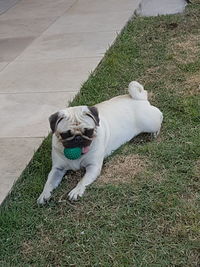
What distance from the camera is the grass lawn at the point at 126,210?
3.31 meters

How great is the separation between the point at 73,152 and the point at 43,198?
0.41 m

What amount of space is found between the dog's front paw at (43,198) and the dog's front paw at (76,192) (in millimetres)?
164

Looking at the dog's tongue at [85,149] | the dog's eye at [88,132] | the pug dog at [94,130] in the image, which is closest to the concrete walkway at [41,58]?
the pug dog at [94,130]

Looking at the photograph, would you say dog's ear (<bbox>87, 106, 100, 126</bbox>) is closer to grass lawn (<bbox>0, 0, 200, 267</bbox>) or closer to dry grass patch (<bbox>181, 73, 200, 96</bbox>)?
grass lawn (<bbox>0, 0, 200, 267</bbox>)

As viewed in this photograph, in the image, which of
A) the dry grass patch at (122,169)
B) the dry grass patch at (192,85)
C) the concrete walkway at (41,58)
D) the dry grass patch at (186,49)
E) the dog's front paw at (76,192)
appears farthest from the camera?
the dry grass patch at (186,49)

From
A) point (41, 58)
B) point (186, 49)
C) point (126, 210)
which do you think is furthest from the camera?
point (41, 58)

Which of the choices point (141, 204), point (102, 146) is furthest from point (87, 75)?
point (141, 204)

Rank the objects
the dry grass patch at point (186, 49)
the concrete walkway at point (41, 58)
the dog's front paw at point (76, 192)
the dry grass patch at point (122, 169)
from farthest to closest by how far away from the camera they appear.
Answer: the dry grass patch at point (186, 49) < the concrete walkway at point (41, 58) < the dry grass patch at point (122, 169) < the dog's front paw at point (76, 192)

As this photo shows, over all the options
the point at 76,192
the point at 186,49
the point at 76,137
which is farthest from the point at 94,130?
the point at 186,49

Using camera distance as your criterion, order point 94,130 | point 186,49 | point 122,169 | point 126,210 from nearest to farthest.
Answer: point 126,210
point 94,130
point 122,169
point 186,49

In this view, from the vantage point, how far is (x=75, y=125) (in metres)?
3.87

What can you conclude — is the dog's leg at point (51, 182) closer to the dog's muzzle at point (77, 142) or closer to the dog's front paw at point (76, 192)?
the dog's front paw at point (76, 192)

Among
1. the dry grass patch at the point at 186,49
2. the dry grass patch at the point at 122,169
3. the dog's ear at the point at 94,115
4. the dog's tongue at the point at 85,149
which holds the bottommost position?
the dry grass patch at the point at 186,49

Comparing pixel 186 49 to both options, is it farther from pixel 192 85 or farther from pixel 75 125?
pixel 75 125
